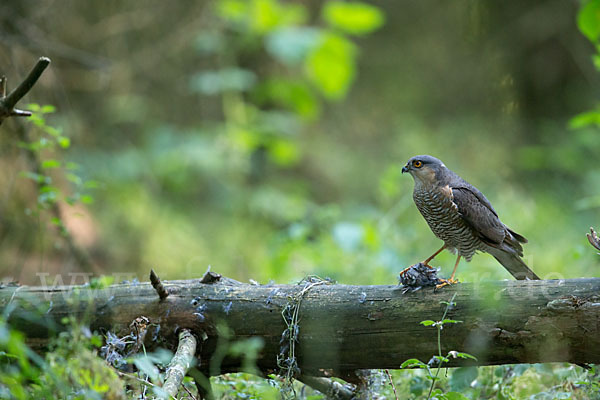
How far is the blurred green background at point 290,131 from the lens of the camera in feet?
17.7

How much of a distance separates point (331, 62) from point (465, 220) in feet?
13.6

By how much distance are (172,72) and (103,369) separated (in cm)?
722

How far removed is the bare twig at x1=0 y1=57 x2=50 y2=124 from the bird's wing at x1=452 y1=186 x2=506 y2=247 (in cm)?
219

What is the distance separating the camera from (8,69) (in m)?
4.50

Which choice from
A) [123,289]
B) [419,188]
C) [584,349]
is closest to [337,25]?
[419,188]

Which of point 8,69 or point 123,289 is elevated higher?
point 8,69

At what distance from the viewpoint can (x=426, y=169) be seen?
3.22 metres

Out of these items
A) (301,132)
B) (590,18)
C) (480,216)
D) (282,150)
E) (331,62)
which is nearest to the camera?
(590,18)

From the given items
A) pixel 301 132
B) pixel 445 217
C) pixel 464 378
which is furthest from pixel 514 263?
pixel 301 132

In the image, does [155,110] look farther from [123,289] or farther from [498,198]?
[123,289]

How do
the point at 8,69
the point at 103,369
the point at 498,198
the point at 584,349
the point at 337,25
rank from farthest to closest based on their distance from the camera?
the point at 498,198, the point at 337,25, the point at 8,69, the point at 584,349, the point at 103,369

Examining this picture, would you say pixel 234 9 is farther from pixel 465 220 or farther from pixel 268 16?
pixel 465 220

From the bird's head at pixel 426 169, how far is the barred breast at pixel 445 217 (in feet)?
0.24

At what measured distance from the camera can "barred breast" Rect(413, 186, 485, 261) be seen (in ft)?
9.93
